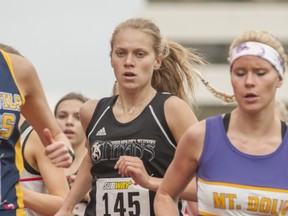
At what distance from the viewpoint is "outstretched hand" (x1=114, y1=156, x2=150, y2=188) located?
21.9 ft

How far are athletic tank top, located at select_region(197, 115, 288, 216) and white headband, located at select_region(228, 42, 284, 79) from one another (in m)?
0.36

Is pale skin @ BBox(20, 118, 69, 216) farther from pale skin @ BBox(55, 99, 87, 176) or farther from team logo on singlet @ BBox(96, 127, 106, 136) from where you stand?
pale skin @ BBox(55, 99, 87, 176)

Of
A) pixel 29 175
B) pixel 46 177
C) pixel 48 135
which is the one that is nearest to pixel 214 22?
pixel 29 175

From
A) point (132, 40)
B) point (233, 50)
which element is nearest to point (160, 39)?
point (132, 40)

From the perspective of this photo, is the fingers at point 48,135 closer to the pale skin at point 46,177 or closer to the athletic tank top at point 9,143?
the athletic tank top at point 9,143

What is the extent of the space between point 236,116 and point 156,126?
3.70ft

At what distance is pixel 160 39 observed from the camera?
25.2 feet

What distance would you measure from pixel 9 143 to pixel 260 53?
136cm

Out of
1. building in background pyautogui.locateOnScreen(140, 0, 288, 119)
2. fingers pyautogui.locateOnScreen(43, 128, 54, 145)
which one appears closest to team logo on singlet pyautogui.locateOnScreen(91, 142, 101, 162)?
fingers pyautogui.locateOnScreen(43, 128, 54, 145)

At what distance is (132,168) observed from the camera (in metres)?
6.67

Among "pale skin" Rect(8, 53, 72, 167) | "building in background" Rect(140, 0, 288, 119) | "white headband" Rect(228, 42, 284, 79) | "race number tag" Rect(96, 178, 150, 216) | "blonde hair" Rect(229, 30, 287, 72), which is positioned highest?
"building in background" Rect(140, 0, 288, 119)

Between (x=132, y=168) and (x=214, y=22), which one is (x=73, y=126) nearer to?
(x=132, y=168)

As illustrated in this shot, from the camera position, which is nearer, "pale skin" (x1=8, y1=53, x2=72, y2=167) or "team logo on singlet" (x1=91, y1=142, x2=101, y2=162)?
"pale skin" (x1=8, y1=53, x2=72, y2=167)

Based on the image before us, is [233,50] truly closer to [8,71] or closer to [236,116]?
[236,116]
